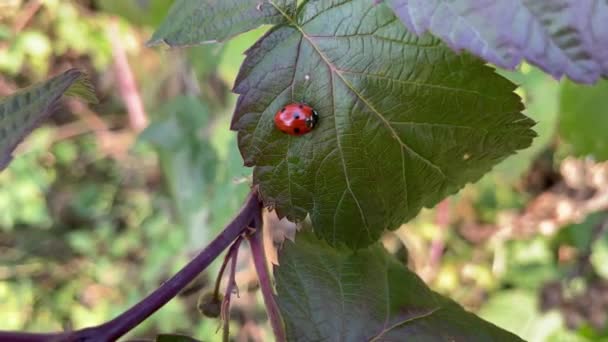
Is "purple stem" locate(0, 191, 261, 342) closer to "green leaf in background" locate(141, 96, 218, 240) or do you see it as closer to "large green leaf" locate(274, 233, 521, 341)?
"large green leaf" locate(274, 233, 521, 341)

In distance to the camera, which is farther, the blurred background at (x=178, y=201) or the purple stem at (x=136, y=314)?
the blurred background at (x=178, y=201)

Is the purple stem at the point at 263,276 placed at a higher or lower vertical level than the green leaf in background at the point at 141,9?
lower

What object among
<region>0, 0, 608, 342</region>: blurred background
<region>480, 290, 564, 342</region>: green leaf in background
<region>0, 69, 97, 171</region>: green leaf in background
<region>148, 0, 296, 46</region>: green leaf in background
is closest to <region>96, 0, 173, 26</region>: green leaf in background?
<region>0, 0, 608, 342</region>: blurred background

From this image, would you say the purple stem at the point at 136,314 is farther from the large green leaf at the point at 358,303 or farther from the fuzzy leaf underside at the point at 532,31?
the fuzzy leaf underside at the point at 532,31

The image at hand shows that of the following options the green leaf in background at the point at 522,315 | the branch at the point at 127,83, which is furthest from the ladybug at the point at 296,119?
the branch at the point at 127,83

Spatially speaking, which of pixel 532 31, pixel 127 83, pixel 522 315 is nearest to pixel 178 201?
pixel 127 83

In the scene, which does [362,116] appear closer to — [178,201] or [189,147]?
[189,147]
